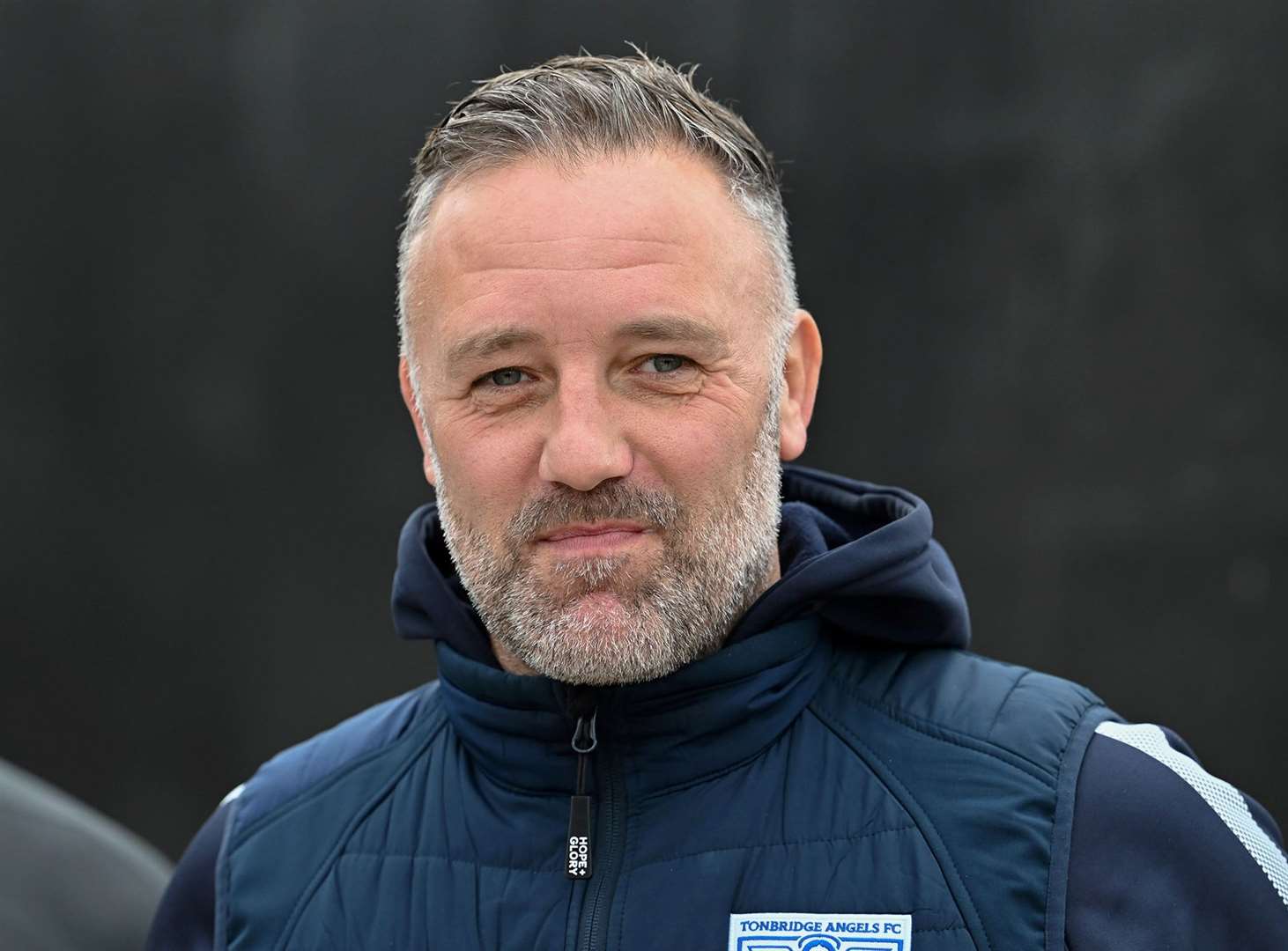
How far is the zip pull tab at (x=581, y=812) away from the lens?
4.49 ft

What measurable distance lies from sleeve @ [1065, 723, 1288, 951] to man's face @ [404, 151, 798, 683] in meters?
0.38

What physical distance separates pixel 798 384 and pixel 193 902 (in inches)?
32.3

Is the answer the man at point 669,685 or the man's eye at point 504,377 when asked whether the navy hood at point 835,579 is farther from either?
the man's eye at point 504,377

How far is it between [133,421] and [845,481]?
177 cm

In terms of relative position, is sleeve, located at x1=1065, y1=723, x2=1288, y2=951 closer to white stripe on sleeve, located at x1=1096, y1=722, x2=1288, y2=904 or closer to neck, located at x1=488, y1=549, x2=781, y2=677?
white stripe on sleeve, located at x1=1096, y1=722, x2=1288, y2=904

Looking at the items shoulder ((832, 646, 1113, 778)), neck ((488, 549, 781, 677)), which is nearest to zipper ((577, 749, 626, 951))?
neck ((488, 549, 781, 677))

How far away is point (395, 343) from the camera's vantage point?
2883mm

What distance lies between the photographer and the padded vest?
1.30m

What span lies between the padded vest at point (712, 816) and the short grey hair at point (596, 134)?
0.34 metres

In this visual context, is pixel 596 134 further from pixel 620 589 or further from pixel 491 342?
pixel 620 589

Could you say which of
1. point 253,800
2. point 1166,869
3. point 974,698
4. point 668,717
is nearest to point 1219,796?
point 1166,869

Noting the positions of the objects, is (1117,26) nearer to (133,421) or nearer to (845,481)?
(845,481)

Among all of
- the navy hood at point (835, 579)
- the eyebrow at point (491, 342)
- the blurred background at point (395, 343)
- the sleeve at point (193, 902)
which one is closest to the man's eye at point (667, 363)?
the eyebrow at point (491, 342)

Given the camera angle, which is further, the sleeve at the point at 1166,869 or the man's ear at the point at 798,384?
the man's ear at the point at 798,384
